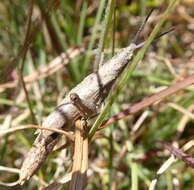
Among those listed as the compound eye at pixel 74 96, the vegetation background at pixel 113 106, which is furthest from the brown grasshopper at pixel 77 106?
the vegetation background at pixel 113 106

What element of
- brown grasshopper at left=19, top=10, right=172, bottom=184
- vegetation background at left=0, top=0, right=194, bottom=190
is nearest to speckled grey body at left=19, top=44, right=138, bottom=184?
brown grasshopper at left=19, top=10, right=172, bottom=184

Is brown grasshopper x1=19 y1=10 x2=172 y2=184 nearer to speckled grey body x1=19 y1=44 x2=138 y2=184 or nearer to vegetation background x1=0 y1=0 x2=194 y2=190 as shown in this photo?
speckled grey body x1=19 y1=44 x2=138 y2=184

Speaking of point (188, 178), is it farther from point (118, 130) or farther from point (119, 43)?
point (119, 43)

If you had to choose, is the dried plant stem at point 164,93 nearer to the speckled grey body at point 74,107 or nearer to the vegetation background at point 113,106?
the speckled grey body at point 74,107

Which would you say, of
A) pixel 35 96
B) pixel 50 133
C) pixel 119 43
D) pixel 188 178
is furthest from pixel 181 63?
pixel 50 133

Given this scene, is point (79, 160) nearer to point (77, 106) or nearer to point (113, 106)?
point (77, 106)

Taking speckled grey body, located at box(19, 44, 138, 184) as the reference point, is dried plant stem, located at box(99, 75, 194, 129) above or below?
below
